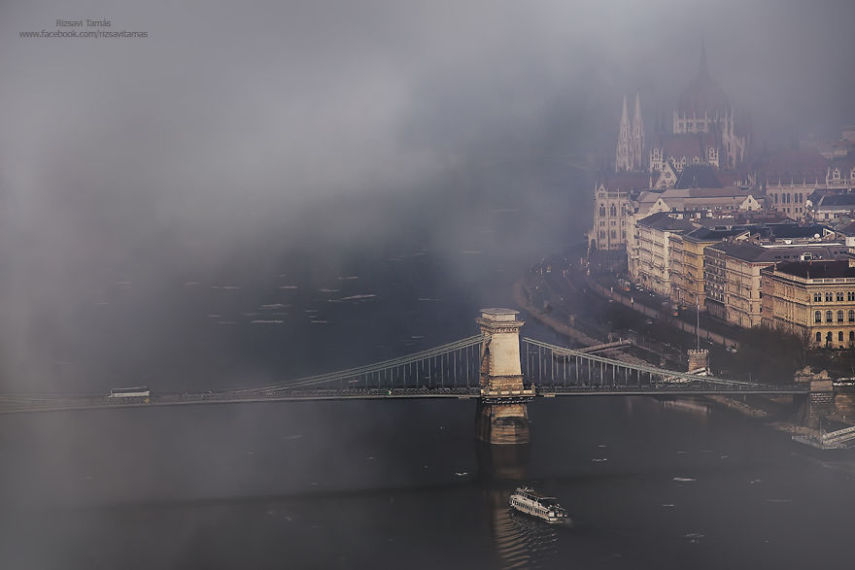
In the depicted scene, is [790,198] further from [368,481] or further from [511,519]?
[511,519]

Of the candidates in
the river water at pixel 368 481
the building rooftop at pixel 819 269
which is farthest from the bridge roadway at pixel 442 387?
the building rooftop at pixel 819 269

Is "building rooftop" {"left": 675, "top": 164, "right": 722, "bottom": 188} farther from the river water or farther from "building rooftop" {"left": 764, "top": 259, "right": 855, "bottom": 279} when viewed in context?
the river water

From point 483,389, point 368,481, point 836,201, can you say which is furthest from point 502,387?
point 836,201

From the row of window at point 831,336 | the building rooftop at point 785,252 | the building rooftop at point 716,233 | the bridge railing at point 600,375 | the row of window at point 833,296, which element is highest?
the building rooftop at point 716,233

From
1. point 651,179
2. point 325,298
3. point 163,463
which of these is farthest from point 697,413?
point 651,179

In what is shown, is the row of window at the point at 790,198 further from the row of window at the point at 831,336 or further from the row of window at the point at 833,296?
the row of window at the point at 831,336

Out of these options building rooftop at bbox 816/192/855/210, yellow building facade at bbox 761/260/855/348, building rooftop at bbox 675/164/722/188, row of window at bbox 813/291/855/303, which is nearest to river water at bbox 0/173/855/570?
yellow building facade at bbox 761/260/855/348

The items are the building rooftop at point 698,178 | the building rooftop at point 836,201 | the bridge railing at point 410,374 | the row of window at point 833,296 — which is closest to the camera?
the bridge railing at point 410,374
